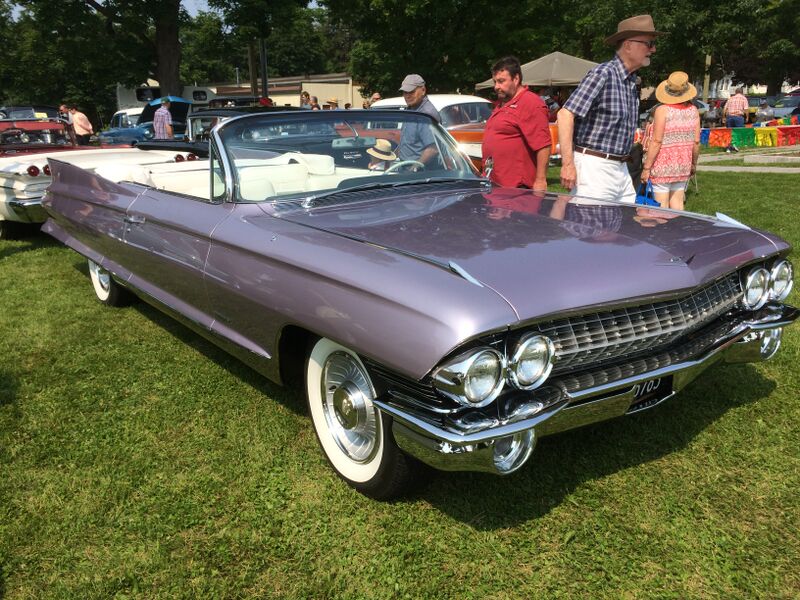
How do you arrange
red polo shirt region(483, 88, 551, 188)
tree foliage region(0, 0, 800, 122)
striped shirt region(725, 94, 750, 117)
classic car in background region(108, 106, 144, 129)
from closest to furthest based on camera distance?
red polo shirt region(483, 88, 551, 188) < classic car in background region(108, 106, 144, 129) < striped shirt region(725, 94, 750, 117) < tree foliage region(0, 0, 800, 122)

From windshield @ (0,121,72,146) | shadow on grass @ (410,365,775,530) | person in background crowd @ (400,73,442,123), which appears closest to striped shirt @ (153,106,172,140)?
windshield @ (0,121,72,146)

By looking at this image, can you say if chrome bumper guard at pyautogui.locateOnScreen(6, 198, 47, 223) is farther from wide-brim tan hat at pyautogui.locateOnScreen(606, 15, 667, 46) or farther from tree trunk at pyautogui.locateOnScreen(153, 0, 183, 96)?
tree trunk at pyautogui.locateOnScreen(153, 0, 183, 96)

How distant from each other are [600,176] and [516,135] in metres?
0.68

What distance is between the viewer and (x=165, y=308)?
12.2 feet

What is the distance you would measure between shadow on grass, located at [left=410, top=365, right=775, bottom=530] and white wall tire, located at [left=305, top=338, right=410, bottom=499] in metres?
0.21

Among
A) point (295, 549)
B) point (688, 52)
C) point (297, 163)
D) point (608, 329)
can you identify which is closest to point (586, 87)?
point (297, 163)

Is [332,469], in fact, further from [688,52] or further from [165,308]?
[688,52]

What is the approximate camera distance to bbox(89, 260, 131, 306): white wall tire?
5047 millimetres

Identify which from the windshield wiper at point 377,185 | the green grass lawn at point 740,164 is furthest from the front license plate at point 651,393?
the green grass lawn at point 740,164

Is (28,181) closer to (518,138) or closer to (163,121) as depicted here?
(518,138)

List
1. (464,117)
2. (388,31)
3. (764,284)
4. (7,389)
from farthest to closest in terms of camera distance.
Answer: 1. (388,31)
2. (464,117)
3. (7,389)
4. (764,284)

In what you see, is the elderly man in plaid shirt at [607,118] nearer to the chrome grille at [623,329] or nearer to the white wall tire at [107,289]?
the chrome grille at [623,329]

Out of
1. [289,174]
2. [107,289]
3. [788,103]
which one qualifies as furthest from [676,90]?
[788,103]

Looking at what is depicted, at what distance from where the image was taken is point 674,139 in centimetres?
545
